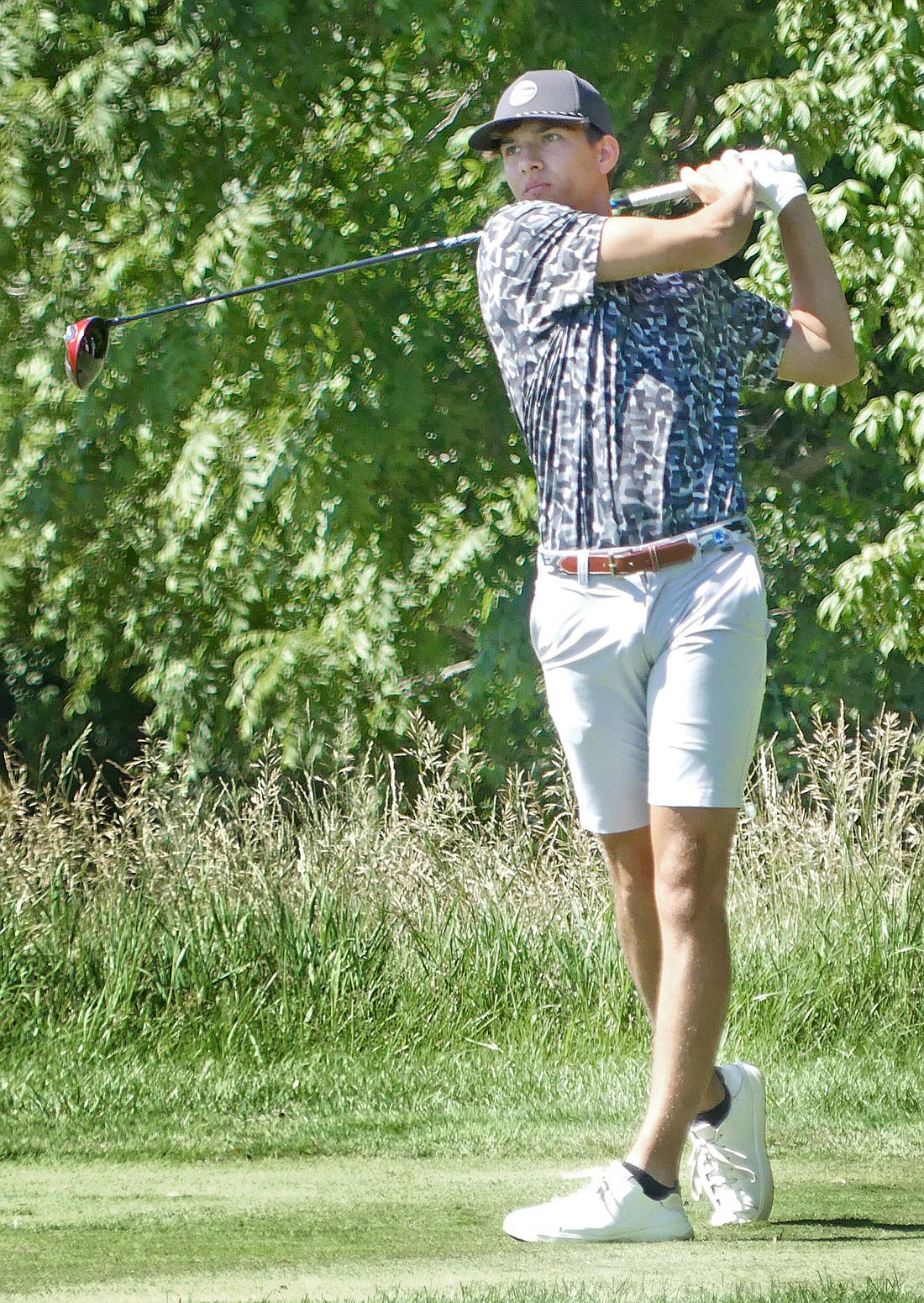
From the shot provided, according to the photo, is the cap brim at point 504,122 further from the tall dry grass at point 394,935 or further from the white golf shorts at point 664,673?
the tall dry grass at point 394,935

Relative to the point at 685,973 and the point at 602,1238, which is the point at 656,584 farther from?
the point at 602,1238

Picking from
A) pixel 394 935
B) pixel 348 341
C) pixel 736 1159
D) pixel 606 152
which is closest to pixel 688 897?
pixel 736 1159

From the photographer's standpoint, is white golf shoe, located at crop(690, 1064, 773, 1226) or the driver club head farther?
the driver club head

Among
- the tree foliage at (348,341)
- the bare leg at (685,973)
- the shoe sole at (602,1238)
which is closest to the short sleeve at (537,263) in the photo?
the bare leg at (685,973)

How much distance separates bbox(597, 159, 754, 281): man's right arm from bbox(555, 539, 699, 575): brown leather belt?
446 millimetres

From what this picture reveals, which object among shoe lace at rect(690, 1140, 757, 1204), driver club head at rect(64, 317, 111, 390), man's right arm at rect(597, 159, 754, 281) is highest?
driver club head at rect(64, 317, 111, 390)

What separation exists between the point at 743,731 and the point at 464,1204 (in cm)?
99

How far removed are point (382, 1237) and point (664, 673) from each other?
1.03m

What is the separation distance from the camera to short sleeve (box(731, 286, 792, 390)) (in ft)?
10.3

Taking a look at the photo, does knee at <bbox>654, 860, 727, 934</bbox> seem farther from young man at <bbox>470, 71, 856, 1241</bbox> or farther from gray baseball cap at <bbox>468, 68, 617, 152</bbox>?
gray baseball cap at <bbox>468, 68, 617, 152</bbox>

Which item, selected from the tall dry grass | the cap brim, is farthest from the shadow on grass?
the cap brim

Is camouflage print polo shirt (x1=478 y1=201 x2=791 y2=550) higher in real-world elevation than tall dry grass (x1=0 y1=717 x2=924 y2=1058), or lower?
higher

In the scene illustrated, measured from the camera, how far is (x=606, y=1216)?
9.22 feet

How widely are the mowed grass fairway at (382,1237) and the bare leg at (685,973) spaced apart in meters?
0.19
